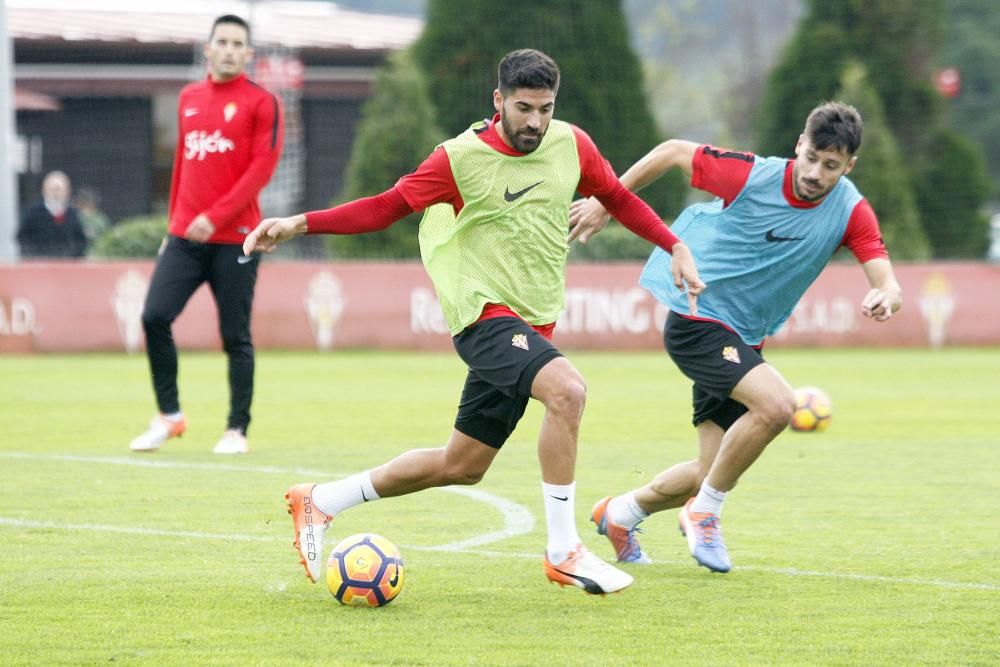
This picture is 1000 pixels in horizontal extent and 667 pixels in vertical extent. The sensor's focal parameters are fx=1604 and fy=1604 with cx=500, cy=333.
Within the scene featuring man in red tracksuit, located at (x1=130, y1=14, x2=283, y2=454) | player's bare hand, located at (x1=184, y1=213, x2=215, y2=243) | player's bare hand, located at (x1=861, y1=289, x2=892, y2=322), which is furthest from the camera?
man in red tracksuit, located at (x1=130, y1=14, x2=283, y2=454)

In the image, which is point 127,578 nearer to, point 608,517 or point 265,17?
point 608,517

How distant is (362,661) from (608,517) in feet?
6.56

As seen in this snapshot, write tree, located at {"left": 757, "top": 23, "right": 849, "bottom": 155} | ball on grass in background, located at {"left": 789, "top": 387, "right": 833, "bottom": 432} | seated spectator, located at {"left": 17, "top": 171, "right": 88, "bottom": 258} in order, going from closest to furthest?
ball on grass in background, located at {"left": 789, "top": 387, "right": 833, "bottom": 432} < seated spectator, located at {"left": 17, "top": 171, "right": 88, "bottom": 258} < tree, located at {"left": 757, "top": 23, "right": 849, "bottom": 155}

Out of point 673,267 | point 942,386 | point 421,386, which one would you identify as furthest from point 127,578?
point 942,386

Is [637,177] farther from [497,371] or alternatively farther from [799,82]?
[799,82]

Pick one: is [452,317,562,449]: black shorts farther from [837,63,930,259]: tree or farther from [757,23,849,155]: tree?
[757,23,849,155]: tree

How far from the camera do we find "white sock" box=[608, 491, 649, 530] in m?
6.55

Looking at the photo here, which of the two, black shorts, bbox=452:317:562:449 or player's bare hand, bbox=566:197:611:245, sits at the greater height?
player's bare hand, bbox=566:197:611:245

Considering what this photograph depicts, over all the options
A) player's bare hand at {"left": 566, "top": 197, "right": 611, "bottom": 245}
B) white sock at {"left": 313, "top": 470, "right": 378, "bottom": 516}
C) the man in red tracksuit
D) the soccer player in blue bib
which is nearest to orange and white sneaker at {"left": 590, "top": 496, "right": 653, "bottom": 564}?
the soccer player in blue bib

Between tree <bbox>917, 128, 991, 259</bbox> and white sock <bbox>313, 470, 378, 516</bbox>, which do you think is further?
tree <bbox>917, 128, 991, 259</bbox>

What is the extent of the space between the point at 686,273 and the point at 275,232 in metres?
1.54

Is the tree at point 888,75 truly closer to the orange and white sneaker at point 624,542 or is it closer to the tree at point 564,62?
the tree at point 564,62

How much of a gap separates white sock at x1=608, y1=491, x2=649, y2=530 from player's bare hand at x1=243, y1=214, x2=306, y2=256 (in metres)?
1.86

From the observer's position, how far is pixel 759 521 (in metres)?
7.58
